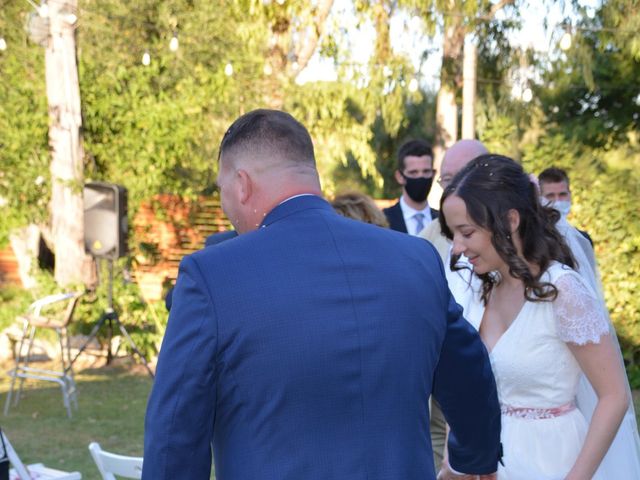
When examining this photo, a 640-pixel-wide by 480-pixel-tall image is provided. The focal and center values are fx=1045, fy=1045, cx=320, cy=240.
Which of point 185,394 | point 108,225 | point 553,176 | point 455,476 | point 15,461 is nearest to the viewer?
point 185,394

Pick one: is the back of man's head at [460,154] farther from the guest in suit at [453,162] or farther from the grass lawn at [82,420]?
the grass lawn at [82,420]

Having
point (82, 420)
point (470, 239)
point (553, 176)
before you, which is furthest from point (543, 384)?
point (82, 420)

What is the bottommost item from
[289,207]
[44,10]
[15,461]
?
[15,461]

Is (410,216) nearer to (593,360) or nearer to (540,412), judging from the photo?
(540,412)

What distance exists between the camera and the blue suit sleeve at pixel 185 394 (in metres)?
2.04

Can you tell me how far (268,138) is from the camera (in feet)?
7.38

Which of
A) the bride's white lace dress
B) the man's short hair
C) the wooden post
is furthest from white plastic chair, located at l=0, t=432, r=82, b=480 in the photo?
the wooden post

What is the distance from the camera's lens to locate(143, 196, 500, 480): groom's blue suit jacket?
6.73ft

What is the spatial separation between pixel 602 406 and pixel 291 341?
3.98 ft

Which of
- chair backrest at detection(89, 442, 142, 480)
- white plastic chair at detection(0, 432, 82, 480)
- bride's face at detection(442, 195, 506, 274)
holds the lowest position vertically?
white plastic chair at detection(0, 432, 82, 480)

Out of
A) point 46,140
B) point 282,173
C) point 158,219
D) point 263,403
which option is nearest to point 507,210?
point 282,173

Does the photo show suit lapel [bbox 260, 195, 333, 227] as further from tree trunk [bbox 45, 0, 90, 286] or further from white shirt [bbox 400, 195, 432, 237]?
tree trunk [bbox 45, 0, 90, 286]

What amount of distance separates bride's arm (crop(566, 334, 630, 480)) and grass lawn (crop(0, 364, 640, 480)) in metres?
5.76

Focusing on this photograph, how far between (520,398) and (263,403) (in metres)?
1.33
